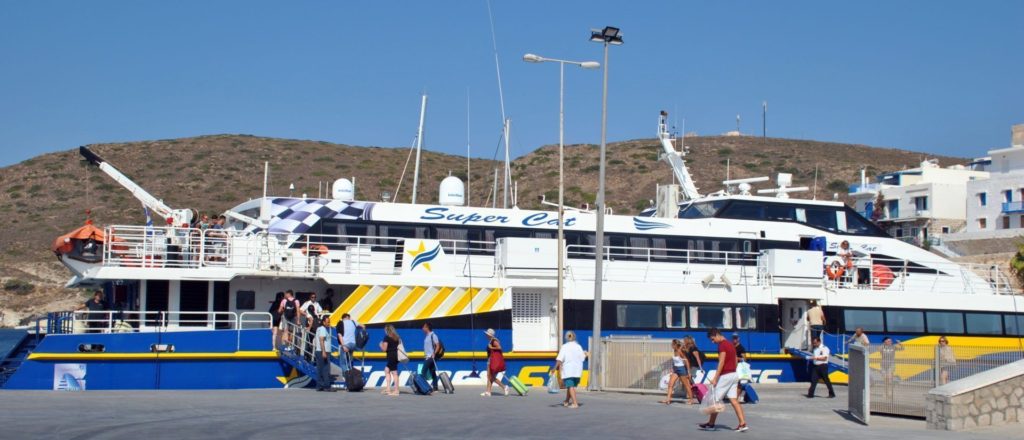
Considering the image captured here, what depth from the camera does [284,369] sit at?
2062 centimetres

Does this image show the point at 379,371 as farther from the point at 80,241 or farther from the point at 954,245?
the point at 954,245

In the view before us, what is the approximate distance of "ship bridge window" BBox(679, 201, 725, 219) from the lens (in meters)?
28.1

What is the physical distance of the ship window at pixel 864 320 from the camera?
84.2 feet

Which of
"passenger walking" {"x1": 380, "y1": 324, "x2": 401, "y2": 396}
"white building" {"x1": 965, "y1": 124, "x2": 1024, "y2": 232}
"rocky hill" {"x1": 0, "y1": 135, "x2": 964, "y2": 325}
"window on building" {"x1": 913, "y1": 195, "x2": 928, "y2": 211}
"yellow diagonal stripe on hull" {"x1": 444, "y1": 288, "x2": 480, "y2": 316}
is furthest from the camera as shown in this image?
"rocky hill" {"x1": 0, "y1": 135, "x2": 964, "y2": 325}

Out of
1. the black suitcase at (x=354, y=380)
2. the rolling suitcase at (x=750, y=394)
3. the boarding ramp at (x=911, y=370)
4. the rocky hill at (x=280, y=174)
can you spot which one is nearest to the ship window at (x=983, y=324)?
the rolling suitcase at (x=750, y=394)

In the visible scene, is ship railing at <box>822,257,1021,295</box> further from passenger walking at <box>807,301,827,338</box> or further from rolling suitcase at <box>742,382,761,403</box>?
rolling suitcase at <box>742,382,761,403</box>

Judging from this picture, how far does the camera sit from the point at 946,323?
26.4 meters

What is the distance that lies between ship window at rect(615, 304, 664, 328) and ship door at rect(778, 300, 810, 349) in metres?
3.19

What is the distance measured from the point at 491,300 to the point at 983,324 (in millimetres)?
12528

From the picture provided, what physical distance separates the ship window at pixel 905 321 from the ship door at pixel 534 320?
322 inches

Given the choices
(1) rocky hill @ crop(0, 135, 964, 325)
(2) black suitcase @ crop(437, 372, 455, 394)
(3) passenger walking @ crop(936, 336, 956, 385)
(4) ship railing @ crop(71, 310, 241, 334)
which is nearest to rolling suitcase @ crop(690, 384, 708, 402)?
(3) passenger walking @ crop(936, 336, 956, 385)

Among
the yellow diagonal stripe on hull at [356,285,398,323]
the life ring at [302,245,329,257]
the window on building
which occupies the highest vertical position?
the window on building

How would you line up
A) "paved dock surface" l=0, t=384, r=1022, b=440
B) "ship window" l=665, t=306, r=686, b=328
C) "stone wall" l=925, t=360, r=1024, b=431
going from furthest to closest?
"ship window" l=665, t=306, r=686, b=328 → "stone wall" l=925, t=360, r=1024, b=431 → "paved dock surface" l=0, t=384, r=1022, b=440

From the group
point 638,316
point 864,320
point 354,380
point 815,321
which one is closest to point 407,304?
point 354,380
